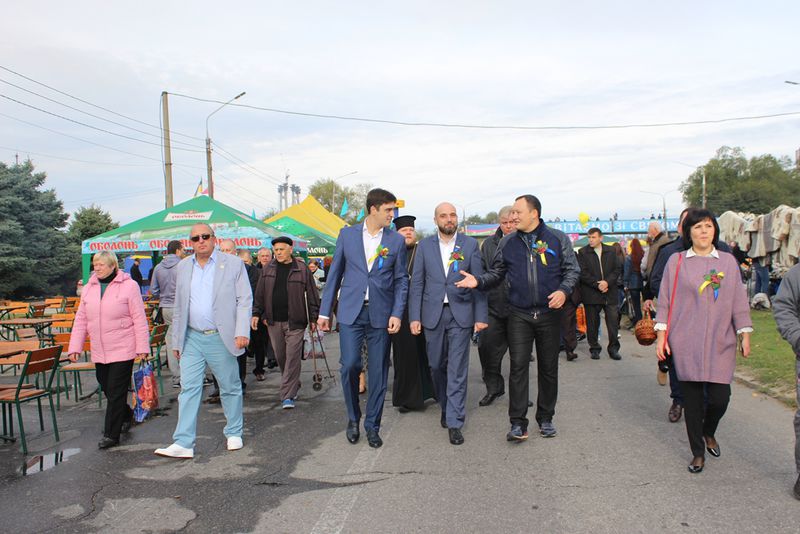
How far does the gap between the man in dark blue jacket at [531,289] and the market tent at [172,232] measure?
1165 cm

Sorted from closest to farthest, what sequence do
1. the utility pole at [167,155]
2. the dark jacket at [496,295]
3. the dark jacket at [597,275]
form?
the dark jacket at [496,295] < the dark jacket at [597,275] < the utility pole at [167,155]

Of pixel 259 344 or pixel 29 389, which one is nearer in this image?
pixel 29 389

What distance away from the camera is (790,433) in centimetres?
554

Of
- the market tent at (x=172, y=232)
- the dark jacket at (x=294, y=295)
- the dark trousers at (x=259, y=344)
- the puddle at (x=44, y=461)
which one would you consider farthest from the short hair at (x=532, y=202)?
A: the market tent at (x=172, y=232)

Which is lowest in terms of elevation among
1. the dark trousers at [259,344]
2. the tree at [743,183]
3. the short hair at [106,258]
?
the dark trousers at [259,344]

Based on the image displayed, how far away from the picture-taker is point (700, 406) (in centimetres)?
465

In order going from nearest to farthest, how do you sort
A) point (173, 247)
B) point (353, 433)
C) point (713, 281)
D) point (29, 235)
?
1. point (713, 281)
2. point (353, 433)
3. point (173, 247)
4. point (29, 235)

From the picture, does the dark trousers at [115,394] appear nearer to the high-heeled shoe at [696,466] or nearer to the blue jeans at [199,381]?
the blue jeans at [199,381]

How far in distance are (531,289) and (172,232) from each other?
13401mm

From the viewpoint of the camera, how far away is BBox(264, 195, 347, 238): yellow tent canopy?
32.0 m

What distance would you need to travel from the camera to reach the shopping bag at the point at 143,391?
247 inches

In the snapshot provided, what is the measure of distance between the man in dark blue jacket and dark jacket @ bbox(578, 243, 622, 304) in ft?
14.9

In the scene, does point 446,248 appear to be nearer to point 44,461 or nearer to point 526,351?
point 526,351

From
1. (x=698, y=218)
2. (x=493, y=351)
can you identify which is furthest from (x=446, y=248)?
(x=698, y=218)
